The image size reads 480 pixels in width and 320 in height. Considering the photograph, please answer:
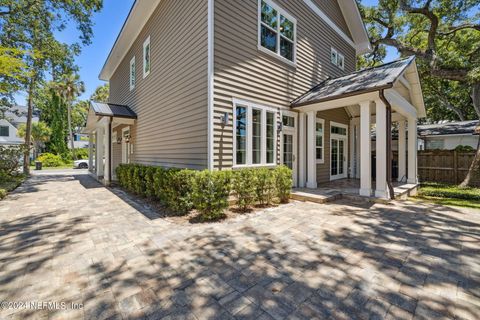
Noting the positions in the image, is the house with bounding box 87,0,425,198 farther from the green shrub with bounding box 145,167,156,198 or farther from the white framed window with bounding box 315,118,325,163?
the green shrub with bounding box 145,167,156,198

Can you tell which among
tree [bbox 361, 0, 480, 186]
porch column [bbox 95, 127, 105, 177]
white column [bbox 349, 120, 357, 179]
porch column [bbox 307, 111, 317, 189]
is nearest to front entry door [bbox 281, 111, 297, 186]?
porch column [bbox 307, 111, 317, 189]

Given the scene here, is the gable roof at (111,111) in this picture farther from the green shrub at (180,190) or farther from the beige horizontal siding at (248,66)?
the beige horizontal siding at (248,66)

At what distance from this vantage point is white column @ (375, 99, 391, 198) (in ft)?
20.9

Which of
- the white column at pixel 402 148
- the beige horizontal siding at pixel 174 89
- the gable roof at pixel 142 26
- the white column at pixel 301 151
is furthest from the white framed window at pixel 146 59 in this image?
the white column at pixel 402 148

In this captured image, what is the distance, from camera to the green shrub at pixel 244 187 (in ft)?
18.6

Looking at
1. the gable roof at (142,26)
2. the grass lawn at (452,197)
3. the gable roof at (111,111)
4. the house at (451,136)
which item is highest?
the gable roof at (142,26)

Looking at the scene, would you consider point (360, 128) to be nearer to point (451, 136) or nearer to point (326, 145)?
point (326, 145)

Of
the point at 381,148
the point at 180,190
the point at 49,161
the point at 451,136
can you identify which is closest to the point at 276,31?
the point at 381,148

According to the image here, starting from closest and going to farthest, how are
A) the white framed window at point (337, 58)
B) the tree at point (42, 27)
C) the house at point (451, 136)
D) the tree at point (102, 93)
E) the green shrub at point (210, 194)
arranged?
the green shrub at point (210, 194), the white framed window at point (337, 58), the tree at point (42, 27), the house at point (451, 136), the tree at point (102, 93)

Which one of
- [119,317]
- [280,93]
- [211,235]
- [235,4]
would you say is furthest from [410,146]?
[119,317]

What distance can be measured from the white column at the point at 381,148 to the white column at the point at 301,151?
2450mm

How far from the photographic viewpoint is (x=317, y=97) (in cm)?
761

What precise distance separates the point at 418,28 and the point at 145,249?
1930 cm

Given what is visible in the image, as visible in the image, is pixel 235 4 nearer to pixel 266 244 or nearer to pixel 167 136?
pixel 167 136
